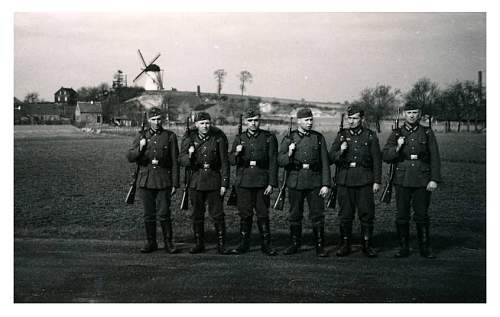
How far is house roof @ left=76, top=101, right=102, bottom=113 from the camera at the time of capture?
8100 millimetres

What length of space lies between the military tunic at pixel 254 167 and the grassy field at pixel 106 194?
1.26m

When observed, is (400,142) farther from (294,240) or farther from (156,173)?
(156,173)

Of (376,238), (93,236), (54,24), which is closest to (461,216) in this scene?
(376,238)

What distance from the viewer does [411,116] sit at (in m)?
5.92

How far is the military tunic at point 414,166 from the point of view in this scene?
19.0 ft

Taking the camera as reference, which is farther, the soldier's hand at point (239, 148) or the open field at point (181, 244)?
the soldier's hand at point (239, 148)

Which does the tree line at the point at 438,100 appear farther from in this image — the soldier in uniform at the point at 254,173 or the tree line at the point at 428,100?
the soldier in uniform at the point at 254,173

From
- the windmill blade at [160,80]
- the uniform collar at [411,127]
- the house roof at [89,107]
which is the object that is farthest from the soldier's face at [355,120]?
the house roof at [89,107]

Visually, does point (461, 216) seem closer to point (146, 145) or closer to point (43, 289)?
point (146, 145)

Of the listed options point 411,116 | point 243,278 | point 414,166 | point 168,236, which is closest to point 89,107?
point 168,236

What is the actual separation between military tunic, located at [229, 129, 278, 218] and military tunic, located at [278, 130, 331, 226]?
165 mm

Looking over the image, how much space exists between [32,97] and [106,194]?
1878 mm

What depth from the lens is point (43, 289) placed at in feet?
16.7

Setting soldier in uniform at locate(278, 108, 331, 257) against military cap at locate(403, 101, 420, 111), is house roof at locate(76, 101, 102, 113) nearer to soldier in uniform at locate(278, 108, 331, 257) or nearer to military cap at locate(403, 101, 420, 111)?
soldier in uniform at locate(278, 108, 331, 257)
